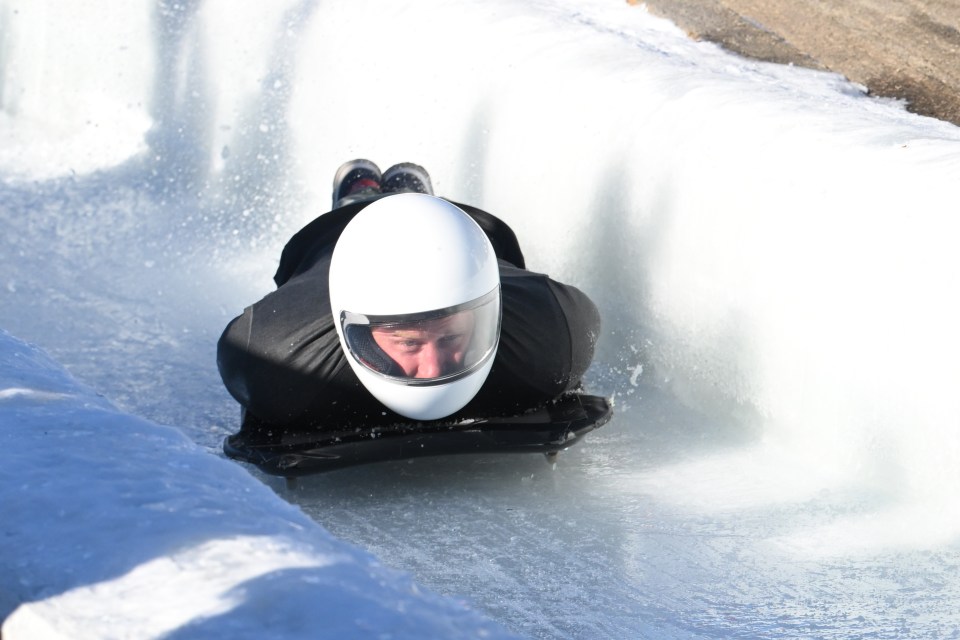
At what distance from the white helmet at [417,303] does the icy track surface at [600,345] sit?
0.34m

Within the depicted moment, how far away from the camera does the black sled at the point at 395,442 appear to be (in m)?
3.02

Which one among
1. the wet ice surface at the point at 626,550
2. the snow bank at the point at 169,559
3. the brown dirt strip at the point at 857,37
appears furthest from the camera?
the brown dirt strip at the point at 857,37

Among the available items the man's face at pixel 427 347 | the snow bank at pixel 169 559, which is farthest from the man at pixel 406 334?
the snow bank at pixel 169 559

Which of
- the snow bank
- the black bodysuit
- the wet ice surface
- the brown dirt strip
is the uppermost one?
the brown dirt strip

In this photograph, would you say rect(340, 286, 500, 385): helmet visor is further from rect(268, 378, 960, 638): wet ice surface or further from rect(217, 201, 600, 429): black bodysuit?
rect(268, 378, 960, 638): wet ice surface

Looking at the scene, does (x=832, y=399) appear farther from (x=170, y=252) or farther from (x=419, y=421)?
(x=170, y=252)

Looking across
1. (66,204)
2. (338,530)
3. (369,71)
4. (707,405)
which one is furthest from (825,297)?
(66,204)

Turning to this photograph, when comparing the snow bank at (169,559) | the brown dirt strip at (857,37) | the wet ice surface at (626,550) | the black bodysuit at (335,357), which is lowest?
the wet ice surface at (626,550)

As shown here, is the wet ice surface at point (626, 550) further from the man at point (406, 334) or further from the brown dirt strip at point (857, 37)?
the brown dirt strip at point (857, 37)

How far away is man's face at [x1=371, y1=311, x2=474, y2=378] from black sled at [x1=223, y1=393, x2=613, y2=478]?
205 millimetres

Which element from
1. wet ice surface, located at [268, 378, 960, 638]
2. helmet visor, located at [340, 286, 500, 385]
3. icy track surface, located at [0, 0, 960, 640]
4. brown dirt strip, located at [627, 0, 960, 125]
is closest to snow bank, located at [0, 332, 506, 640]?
icy track surface, located at [0, 0, 960, 640]

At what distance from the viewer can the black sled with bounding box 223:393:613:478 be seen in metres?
3.02

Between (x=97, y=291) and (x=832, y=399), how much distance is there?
2682 mm

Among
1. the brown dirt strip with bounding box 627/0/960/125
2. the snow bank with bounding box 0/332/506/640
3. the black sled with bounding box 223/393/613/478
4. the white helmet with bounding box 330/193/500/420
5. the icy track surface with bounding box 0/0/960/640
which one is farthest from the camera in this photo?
the brown dirt strip with bounding box 627/0/960/125
